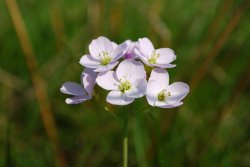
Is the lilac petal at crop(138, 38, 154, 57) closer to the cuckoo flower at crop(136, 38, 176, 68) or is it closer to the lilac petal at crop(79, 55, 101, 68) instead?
the cuckoo flower at crop(136, 38, 176, 68)

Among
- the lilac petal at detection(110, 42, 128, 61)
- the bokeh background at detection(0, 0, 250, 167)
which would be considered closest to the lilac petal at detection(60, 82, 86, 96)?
the lilac petal at detection(110, 42, 128, 61)

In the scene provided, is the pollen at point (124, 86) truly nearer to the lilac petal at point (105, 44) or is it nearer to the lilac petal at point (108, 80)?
the lilac petal at point (108, 80)

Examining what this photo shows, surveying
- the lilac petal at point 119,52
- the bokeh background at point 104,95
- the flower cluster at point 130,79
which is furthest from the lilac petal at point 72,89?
the bokeh background at point 104,95

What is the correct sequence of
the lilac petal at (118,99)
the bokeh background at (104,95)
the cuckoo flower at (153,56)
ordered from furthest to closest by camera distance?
the bokeh background at (104,95) < the cuckoo flower at (153,56) < the lilac petal at (118,99)

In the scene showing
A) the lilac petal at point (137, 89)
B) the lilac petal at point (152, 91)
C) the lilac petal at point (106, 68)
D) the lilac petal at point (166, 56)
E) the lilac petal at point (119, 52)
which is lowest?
the lilac petal at point (152, 91)

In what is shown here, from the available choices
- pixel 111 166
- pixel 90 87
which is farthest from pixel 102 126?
pixel 90 87

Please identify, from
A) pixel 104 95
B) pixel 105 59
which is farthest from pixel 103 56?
pixel 104 95
